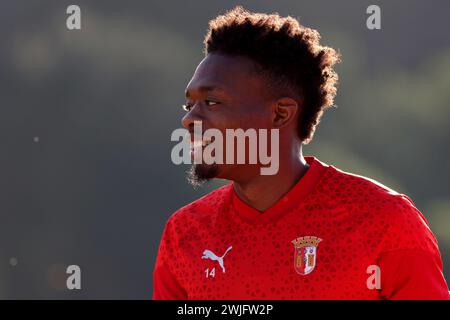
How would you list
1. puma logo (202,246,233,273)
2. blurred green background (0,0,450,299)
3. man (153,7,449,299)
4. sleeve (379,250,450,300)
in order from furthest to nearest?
1. blurred green background (0,0,450,299)
2. puma logo (202,246,233,273)
3. man (153,7,449,299)
4. sleeve (379,250,450,300)

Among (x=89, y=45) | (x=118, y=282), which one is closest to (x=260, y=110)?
(x=118, y=282)

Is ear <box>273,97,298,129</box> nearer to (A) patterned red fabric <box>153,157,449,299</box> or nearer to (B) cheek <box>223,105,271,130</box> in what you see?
(B) cheek <box>223,105,271,130</box>

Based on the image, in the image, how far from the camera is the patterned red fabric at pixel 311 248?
2.48 metres

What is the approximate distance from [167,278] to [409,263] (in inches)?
35.5

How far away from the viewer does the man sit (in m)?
2.52

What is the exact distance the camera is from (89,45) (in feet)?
26.8

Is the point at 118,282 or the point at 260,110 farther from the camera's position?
the point at 118,282

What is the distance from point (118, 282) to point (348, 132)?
2618mm

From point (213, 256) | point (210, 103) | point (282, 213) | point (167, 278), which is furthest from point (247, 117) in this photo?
point (167, 278)

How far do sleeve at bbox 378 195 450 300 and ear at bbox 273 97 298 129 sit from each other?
536 mm

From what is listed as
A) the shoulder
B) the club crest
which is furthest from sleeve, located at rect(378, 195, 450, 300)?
the club crest

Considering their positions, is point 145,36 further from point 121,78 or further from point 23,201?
point 23,201

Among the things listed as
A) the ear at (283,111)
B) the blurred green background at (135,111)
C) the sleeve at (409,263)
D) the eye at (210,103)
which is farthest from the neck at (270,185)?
the blurred green background at (135,111)

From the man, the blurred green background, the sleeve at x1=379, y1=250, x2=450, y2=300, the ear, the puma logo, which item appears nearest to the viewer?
the sleeve at x1=379, y1=250, x2=450, y2=300
